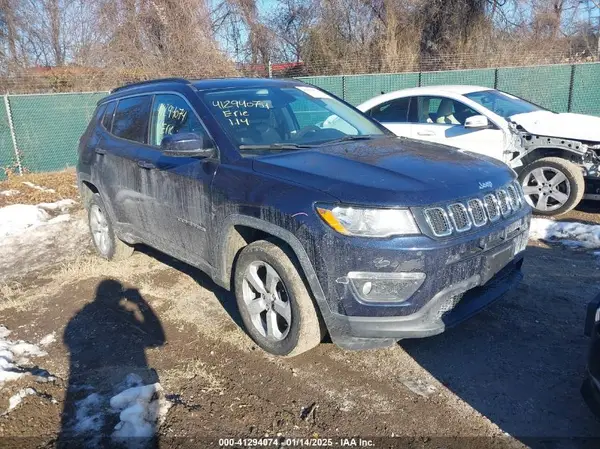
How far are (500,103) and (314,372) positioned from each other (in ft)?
18.8

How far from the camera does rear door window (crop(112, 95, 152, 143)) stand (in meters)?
4.66

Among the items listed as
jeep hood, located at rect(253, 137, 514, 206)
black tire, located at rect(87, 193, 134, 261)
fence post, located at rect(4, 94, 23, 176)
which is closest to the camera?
jeep hood, located at rect(253, 137, 514, 206)

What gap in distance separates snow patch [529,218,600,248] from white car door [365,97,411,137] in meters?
2.40

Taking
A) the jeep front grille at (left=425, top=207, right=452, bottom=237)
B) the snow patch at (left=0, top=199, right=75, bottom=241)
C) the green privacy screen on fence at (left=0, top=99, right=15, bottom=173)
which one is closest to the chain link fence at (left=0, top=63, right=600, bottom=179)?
the green privacy screen on fence at (left=0, top=99, right=15, bottom=173)

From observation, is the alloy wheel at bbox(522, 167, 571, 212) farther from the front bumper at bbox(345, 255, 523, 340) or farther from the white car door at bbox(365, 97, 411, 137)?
the front bumper at bbox(345, 255, 523, 340)

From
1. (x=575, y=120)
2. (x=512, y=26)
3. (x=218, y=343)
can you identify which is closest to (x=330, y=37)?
(x=512, y=26)

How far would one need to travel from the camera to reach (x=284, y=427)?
2889 mm

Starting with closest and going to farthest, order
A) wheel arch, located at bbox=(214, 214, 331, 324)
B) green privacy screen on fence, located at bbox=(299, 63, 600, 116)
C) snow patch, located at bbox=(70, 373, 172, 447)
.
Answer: snow patch, located at bbox=(70, 373, 172, 447) < wheel arch, located at bbox=(214, 214, 331, 324) < green privacy screen on fence, located at bbox=(299, 63, 600, 116)

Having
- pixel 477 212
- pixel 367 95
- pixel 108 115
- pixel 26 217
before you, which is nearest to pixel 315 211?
pixel 477 212

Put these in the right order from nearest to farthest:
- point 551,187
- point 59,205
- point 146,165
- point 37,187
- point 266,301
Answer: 1. point 266,301
2. point 146,165
3. point 551,187
4. point 59,205
5. point 37,187

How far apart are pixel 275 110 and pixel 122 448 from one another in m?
2.67

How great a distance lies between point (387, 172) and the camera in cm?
320

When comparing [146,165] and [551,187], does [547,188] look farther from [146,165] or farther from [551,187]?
[146,165]

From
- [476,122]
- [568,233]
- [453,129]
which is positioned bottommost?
[568,233]
